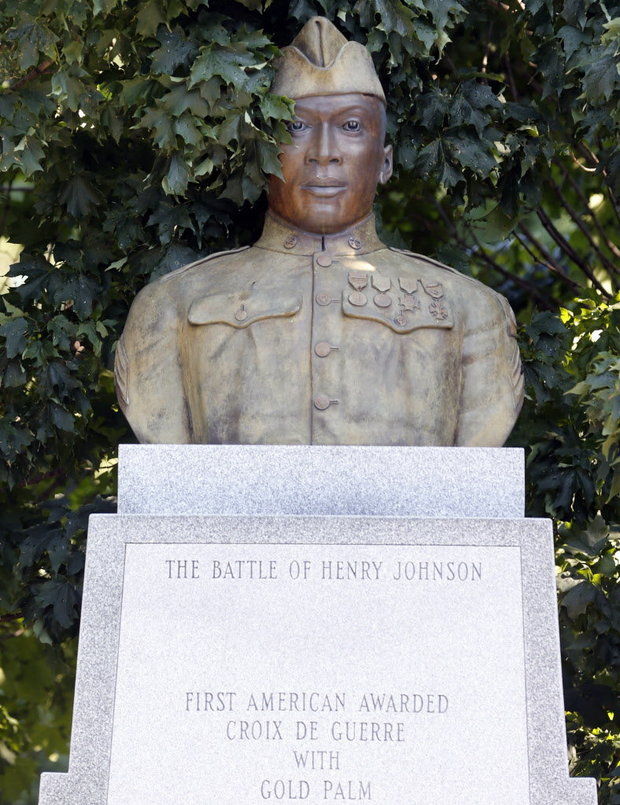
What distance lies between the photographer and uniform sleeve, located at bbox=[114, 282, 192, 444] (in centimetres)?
658

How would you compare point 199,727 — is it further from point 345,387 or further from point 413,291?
point 413,291

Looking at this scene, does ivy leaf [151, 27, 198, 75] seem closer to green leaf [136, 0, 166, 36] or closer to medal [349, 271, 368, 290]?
green leaf [136, 0, 166, 36]

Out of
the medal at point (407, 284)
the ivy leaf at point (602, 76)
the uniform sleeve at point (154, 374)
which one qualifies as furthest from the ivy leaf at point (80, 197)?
the ivy leaf at point (602, 76)

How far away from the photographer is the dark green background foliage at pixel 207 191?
23.8ft

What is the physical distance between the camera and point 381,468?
5.73 meters

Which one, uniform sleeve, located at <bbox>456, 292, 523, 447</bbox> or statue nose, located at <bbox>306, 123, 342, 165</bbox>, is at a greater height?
statue nose, located at <bbox>306, 123, 342, 165</bbox>

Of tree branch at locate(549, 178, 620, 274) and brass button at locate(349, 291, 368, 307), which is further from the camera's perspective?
tree branch at locate(549, 178, 620, 274)

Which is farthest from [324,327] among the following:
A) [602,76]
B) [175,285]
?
[602,76]

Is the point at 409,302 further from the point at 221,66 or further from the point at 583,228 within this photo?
the point at 583,228

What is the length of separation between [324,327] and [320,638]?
1471 mm

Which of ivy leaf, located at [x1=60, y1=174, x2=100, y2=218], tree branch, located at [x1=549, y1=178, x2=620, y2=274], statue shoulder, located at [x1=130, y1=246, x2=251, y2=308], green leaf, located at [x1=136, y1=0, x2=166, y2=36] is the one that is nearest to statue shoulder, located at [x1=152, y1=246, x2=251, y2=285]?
statue shoulder, located at [x1=130, y1=246, x2=251, y2=308]

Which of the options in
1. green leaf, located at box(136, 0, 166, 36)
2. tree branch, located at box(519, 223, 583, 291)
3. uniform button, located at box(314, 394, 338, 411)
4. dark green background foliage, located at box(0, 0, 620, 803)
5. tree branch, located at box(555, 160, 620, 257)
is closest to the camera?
uniform button, located at box(314, 394, 338, 411)

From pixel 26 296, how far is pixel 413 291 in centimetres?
233

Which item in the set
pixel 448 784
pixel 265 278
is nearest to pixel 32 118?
pixel 265 278
